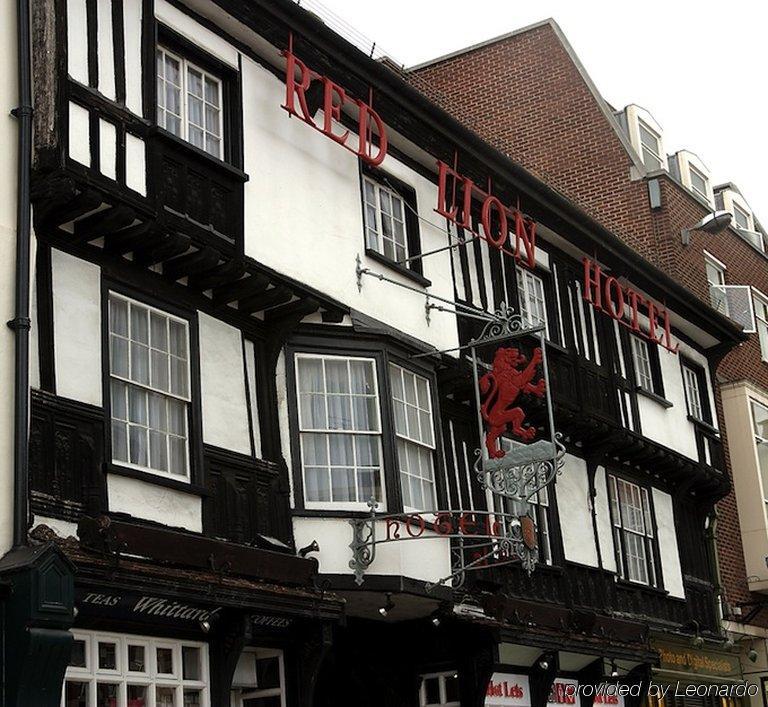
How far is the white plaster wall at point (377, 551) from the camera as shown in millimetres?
13219

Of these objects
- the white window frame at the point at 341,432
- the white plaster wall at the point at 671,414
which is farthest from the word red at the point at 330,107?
the white plaster wall at the point at 671,414

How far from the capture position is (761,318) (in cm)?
2819

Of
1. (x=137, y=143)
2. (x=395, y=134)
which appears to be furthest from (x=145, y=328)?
(x=395, y=134)

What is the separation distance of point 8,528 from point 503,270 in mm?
9973

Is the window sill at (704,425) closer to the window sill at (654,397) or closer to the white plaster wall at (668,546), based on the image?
the window sill at (654,397)

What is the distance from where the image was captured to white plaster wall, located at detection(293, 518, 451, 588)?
13.2 meters

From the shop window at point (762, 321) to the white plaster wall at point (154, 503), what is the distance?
18.1 meters

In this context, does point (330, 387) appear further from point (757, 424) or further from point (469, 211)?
point (757, 424)

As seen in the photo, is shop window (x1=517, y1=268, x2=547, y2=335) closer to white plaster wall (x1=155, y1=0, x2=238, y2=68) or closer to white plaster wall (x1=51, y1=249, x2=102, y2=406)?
white plaster wall (x1=155, y1=0, x2=238, y2=68)

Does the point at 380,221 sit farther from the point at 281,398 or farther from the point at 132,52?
the point at 132,52

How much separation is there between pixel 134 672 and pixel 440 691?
5270mm

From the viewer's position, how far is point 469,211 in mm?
16500

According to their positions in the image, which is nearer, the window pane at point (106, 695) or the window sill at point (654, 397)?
the window pane at point (106, 695)

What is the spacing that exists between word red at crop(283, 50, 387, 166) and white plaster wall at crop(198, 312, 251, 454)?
2368 millimetres
